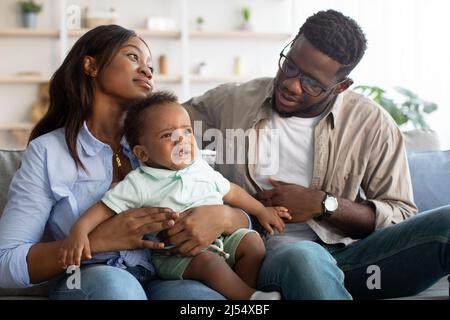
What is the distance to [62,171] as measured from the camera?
168 centimetres

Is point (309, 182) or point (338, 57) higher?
point (338, 57)

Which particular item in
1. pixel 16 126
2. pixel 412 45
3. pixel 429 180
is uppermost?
pixel 412 45

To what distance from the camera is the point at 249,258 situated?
5.40 feet

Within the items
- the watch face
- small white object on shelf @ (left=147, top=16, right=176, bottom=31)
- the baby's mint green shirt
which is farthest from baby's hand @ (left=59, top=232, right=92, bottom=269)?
small white object on shelf @ (left=147, top=16, right=176, bottom=31)

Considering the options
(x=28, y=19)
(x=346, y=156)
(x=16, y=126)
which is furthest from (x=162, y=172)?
(x=28, y=19)

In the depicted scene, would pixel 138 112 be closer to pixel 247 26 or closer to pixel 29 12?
pixel 29 12

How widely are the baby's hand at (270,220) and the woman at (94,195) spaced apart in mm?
66

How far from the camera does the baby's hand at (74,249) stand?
1.50 meters

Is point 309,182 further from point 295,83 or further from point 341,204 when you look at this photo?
point 295,83

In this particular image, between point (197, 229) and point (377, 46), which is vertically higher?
point (377, 46)

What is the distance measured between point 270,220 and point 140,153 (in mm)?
411

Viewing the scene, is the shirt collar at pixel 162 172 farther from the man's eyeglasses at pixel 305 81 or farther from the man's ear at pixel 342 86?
the man's ear at pixel 342 86

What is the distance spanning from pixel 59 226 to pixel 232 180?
58 centimetres
